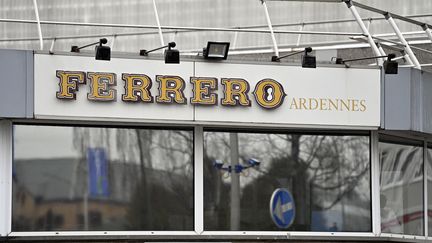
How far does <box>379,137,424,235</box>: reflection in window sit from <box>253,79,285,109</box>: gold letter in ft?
6.09

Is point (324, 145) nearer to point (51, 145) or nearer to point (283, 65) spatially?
point (283, 65)

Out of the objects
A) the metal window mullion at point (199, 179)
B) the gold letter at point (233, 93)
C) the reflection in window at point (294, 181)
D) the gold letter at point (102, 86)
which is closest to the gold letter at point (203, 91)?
the gold letter at point (233, 93)

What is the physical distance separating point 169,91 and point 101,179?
4.87 feet

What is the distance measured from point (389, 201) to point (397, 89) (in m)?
1.74

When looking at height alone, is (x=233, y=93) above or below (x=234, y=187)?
above

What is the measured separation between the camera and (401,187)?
18078 millimetres

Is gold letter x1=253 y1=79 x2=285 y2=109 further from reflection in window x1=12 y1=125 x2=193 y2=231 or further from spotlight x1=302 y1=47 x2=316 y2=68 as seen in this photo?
reflection in window x1=12 y1=125 x2=193 y2=231

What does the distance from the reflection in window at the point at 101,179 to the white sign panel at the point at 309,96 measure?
856 mm

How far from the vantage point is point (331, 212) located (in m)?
17.2

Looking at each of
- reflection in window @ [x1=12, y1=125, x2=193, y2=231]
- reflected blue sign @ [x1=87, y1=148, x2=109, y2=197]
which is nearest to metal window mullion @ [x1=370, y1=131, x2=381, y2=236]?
reflection in window @ [x1=12, y1=125, x2=193, y2=231]

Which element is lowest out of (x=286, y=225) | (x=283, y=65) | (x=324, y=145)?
(x=286, y=225)

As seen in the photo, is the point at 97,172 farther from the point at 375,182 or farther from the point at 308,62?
the point at 375,182

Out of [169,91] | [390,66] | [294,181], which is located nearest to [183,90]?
[169,91]

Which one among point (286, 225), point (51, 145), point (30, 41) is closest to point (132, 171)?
point (51, 145)
